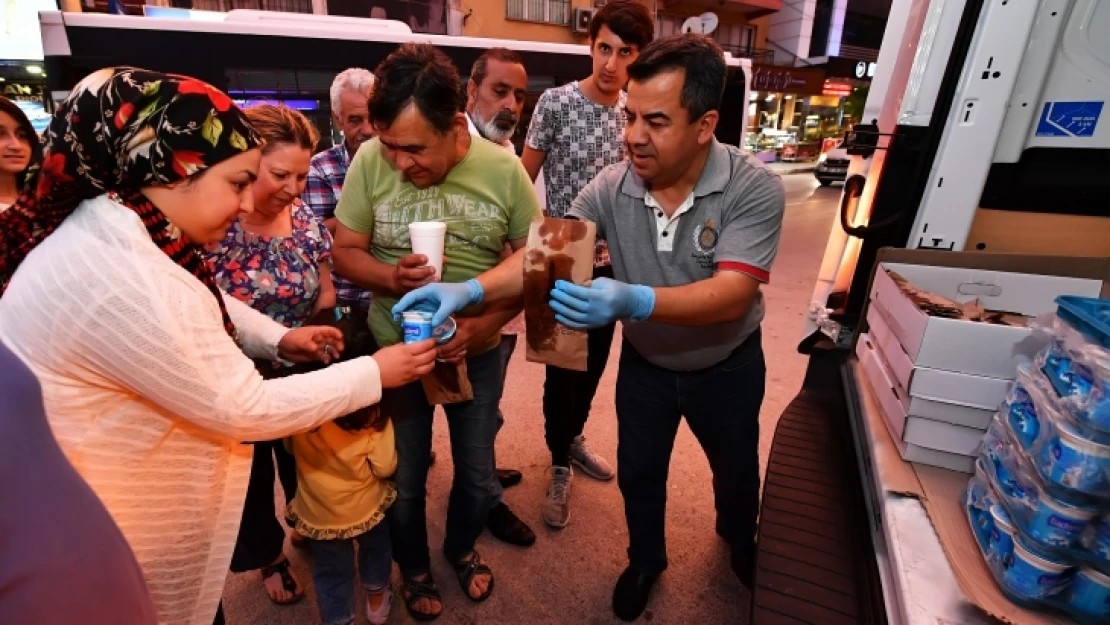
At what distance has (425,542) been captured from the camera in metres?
1.91

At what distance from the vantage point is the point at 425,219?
1.59 meters

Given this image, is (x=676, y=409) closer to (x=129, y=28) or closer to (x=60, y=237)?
(x=60, y=237)

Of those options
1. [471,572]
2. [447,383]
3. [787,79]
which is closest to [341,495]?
[447,383]

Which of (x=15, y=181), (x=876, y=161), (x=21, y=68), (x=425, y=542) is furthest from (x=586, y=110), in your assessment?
(x=21, y=68)

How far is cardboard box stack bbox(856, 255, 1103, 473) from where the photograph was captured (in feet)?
3.70

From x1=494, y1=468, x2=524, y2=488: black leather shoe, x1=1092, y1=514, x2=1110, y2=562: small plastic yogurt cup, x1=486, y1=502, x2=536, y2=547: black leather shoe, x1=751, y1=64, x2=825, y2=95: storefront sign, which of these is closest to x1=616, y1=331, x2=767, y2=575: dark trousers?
x1=486, y1=502, x2=536, y2=547: black leather shoe

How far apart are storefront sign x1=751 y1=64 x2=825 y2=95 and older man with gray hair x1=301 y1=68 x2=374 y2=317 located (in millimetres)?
18209

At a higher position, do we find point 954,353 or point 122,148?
point 122,148

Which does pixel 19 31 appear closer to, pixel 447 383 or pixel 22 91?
pixel 22 91

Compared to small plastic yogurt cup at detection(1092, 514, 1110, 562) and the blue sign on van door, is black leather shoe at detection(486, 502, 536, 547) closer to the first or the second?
small plastic yogurt cup at detection(1092, 514, 1110, 562)

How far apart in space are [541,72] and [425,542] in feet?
17.7

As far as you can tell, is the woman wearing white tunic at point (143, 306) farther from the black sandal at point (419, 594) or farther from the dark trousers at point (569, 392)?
the dark trousers at point (569, 392)

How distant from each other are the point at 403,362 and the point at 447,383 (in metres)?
0.33

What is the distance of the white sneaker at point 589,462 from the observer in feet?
8.68
